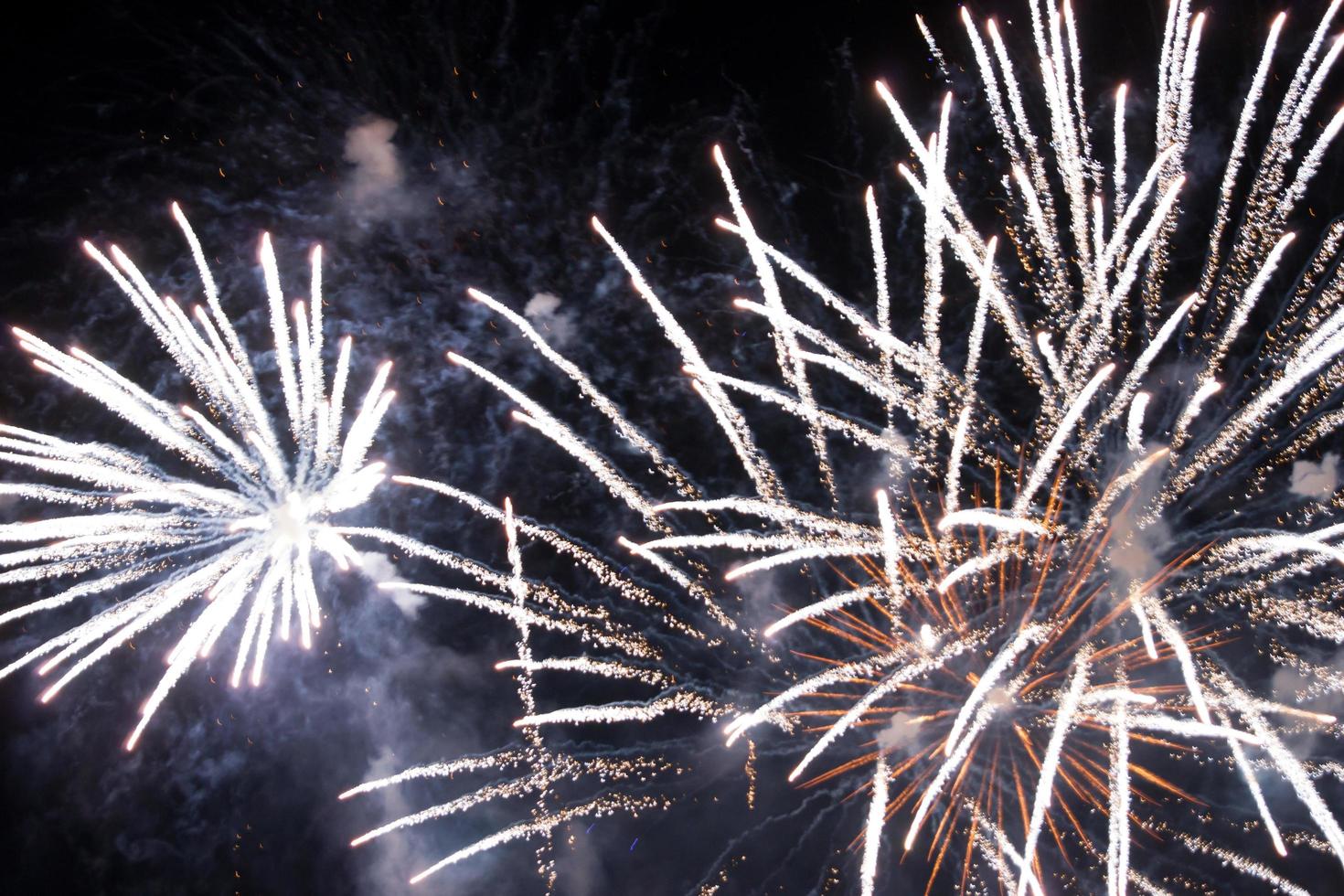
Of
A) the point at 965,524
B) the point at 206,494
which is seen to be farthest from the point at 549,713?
the point at 965,524

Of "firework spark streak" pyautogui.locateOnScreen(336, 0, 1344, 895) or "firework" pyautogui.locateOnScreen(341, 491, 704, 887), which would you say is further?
"firework" pyautogui.locateOnScreen(341, 491, 704, 887)

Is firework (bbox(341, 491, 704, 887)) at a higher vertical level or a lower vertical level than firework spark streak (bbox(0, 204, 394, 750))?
lower

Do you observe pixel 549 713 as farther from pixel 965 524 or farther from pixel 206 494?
pixel 965 524

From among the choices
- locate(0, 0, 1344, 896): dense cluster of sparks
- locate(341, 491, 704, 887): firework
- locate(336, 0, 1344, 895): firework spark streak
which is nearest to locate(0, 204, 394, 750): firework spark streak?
locate(0, 0, 1344, 896): dense cluster of sparks

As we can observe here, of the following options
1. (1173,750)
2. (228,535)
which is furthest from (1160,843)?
(228,535)

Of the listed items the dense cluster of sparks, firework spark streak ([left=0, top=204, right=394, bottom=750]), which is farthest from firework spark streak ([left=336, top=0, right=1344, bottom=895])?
firework spark streak ([left=0, top=204, right=394, bottom=750])

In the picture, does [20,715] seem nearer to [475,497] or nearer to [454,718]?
[454,718]

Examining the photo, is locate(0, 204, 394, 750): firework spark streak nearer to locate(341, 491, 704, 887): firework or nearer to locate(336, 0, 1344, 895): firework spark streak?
locate(341, 491, 704, 887): firework
